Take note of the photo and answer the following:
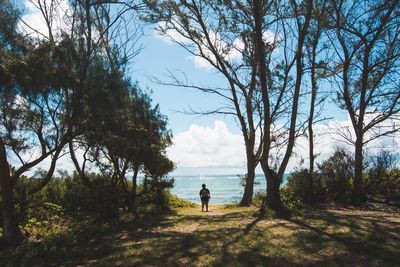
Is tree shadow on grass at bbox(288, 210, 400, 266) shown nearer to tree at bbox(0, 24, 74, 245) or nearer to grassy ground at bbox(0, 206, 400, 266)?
grassy ground at bbox(0, 206, 400, 266)

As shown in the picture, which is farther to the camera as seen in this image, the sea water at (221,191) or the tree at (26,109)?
the sea water at (221,191)

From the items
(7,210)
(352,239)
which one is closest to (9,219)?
(7,210)

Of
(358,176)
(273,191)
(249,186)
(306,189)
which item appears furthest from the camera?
(249,186)

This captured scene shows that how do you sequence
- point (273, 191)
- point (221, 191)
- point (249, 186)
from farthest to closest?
point (221, 191)
point (249, 186)
point (273, 191)

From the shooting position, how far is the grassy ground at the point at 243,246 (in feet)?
25.3

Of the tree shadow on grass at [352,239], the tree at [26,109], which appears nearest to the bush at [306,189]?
the tree shadow on grass at [352,239]

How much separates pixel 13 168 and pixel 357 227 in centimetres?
1128

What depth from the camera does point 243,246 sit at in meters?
8.82

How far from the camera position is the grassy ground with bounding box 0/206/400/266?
25.3ft

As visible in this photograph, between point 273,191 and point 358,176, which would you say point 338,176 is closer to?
point 358,176

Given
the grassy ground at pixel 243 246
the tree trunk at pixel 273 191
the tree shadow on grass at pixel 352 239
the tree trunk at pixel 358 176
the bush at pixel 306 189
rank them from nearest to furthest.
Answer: the tree shadow on grass at pixel 352 239
the grassy ground at pixel 243 246
the tree trunk at pixel 273 191
the tree trunk at pixel 358 176
the bush at pixel 306 189

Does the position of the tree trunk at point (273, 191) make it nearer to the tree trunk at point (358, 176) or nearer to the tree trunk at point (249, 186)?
the tree trunk at point (358, 176)

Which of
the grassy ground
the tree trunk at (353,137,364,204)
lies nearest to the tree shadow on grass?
the grassy ground

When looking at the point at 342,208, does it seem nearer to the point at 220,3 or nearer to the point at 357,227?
the point at 357,227
